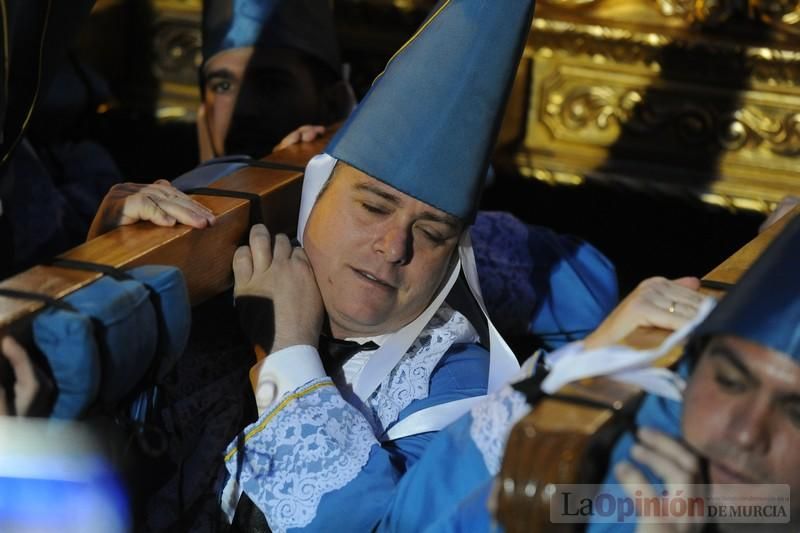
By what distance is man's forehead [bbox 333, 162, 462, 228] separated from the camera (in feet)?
4.35

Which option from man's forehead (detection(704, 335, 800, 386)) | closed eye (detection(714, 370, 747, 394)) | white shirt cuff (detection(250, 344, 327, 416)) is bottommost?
white shirt cuff (detection(250, 344, 327, 416))

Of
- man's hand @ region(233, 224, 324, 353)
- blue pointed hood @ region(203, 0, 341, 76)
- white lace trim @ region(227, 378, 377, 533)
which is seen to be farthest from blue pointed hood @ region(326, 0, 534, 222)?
blue pointed hood @ region(203, 0, 341, 76)

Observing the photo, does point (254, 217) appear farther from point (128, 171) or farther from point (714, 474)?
point (128, 171)

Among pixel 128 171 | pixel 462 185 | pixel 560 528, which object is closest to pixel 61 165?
pixel 128 171

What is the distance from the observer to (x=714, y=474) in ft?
3.06

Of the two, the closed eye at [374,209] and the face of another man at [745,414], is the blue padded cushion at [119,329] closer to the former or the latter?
the closed eye at [374,209]

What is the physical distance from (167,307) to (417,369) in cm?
38

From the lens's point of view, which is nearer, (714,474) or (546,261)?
(714,474)

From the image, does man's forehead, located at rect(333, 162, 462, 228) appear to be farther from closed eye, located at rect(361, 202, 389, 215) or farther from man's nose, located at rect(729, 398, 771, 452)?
man's nose, located at rect(729, 398, 771, 452)

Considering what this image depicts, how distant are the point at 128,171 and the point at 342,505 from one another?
1564mm

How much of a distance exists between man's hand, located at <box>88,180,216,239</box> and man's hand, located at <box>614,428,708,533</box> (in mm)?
545

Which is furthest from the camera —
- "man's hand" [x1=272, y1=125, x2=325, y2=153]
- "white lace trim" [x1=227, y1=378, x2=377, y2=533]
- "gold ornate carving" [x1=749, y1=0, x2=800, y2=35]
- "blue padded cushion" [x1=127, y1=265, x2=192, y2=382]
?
"gold ornate carving" [x1=749, y1=0, x2=800, y2=35]

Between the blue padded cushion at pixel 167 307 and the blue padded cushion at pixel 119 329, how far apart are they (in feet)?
0.05

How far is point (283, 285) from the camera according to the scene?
1341mm
